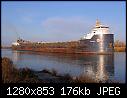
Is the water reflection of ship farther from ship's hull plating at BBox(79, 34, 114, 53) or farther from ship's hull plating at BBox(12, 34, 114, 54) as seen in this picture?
ship's hull plating at BBox(79, 34, 114, 53)

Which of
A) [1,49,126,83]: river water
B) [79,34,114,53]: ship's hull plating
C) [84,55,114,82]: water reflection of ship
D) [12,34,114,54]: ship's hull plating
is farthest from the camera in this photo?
[79,34,114,53]: ship's hull plating

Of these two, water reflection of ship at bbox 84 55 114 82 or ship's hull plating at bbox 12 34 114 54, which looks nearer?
water reflection of ship at bbox 84 55 114 82

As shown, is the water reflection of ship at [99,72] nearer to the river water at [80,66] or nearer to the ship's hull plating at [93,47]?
the river water at [80,66]

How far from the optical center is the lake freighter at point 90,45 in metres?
18.8

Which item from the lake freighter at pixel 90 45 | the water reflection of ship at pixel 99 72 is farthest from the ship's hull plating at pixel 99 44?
the water reflection of ship at pixel 99 72

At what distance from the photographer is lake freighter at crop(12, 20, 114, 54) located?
18781 mm

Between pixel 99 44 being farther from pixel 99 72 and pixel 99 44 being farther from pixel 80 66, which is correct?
pixel 99 72

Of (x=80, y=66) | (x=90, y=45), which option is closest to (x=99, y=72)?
(x=80, y=66)

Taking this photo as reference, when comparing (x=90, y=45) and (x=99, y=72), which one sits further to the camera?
(x=90, y=45)

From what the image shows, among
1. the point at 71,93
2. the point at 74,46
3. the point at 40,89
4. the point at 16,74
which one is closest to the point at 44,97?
the point at 40,89

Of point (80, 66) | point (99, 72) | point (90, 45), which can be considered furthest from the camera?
point (90, 45)

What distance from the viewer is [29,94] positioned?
3.25 metres

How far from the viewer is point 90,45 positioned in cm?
1917

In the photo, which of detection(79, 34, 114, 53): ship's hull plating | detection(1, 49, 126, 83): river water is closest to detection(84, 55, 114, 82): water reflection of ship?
detection(1, 49, 126, 83): river water
